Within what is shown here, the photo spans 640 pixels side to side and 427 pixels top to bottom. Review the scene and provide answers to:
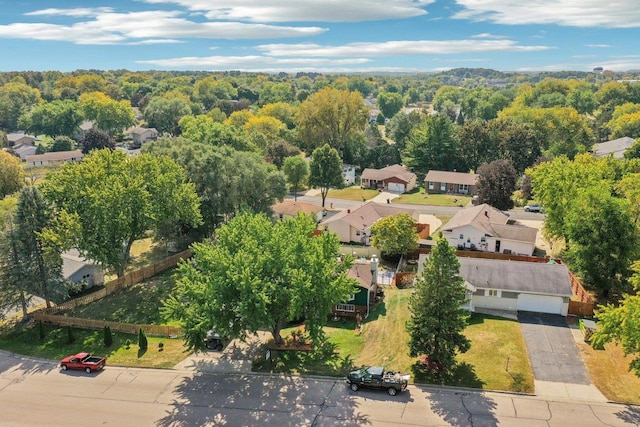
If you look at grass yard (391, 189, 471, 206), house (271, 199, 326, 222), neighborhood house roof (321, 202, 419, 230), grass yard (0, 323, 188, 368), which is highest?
neighborhood house roof (321, 202, 419, 230)

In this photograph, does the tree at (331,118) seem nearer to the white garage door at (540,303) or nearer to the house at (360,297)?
the house at (360,297)

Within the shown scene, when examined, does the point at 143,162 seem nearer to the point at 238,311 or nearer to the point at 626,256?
the point at 238,311

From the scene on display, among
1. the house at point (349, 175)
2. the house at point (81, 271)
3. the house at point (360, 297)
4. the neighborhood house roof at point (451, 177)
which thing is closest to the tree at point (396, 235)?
the house at point (360, 297)

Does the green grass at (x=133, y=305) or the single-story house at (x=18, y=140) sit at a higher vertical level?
the single-story house at (x=18, y=140)

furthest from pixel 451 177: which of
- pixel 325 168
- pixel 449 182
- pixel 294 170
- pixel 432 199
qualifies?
pixel 294 170

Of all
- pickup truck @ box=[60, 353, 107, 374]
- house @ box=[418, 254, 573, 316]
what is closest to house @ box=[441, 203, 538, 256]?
house @ box=[418, 254, 573, 316]

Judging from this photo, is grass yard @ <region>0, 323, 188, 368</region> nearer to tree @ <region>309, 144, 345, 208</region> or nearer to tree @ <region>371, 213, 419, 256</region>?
tree @ <region>371, 213, 419, 256</region>

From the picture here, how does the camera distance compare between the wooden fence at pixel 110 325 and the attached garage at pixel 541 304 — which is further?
the attached garage at pixel 541 304
